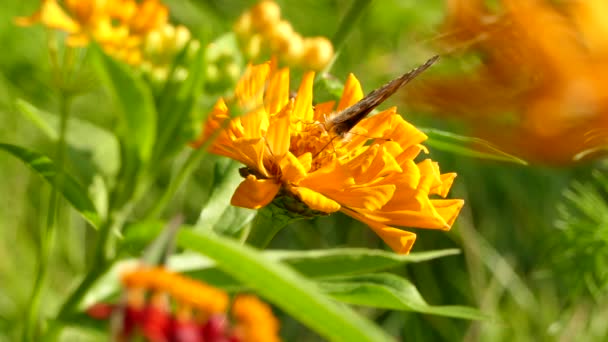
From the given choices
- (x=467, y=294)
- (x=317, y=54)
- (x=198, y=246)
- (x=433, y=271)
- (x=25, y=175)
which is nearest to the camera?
(x=198, y=246)

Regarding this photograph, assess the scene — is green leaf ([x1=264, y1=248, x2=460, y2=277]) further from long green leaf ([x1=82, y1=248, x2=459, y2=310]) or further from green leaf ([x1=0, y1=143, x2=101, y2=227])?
green leaf ([x1=0, y1=143, x2=101, y2=227])

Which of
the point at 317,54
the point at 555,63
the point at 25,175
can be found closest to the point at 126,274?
the point at 555,63

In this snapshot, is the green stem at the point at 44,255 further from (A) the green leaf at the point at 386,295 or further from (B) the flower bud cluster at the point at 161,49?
(B) the flower bud cluster at the point at 161,49

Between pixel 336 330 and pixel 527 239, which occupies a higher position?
pixel 336 330

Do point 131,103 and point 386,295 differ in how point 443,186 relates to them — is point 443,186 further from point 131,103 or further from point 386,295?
point 131,103

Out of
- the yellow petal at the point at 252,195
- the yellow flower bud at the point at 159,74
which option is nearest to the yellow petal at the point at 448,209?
the yellow petal at the point at 252,195

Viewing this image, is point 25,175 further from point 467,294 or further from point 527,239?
point 527,239

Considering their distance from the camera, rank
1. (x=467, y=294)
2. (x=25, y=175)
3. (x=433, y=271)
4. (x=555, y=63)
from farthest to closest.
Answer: (x=433, y=271) → (x=467, y=294) → (x=25, y=175) → (x=555, y=63)
